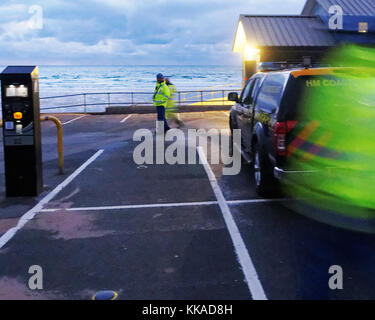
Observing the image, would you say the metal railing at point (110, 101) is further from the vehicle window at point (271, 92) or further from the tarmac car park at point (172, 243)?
the tarmac car park at point (172, 243)

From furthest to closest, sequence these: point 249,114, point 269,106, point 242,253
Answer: point 249,114
point 269,106
point 242,253

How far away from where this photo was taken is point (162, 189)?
7621 millimetres

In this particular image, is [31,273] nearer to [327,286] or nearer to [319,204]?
[327,286]

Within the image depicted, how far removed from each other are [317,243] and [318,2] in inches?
773

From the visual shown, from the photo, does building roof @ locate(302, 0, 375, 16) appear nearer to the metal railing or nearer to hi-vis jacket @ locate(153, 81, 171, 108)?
the metal railing

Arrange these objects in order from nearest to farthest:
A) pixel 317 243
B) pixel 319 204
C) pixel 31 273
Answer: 1. pixel 31 273
2. pixel 317 243
3. pixel 319 204

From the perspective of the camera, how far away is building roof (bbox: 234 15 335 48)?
1931 cm

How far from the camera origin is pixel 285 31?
66.4 feet

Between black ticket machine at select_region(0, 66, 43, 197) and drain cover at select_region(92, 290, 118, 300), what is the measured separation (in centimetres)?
386

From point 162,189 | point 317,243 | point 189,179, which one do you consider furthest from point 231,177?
point 317,243

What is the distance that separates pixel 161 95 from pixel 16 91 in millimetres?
7196

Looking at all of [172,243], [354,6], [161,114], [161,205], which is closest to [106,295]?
[172,243]

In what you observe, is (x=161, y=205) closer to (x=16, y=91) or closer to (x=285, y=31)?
(x=16, y=91)

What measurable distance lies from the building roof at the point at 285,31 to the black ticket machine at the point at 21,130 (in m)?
14.0
